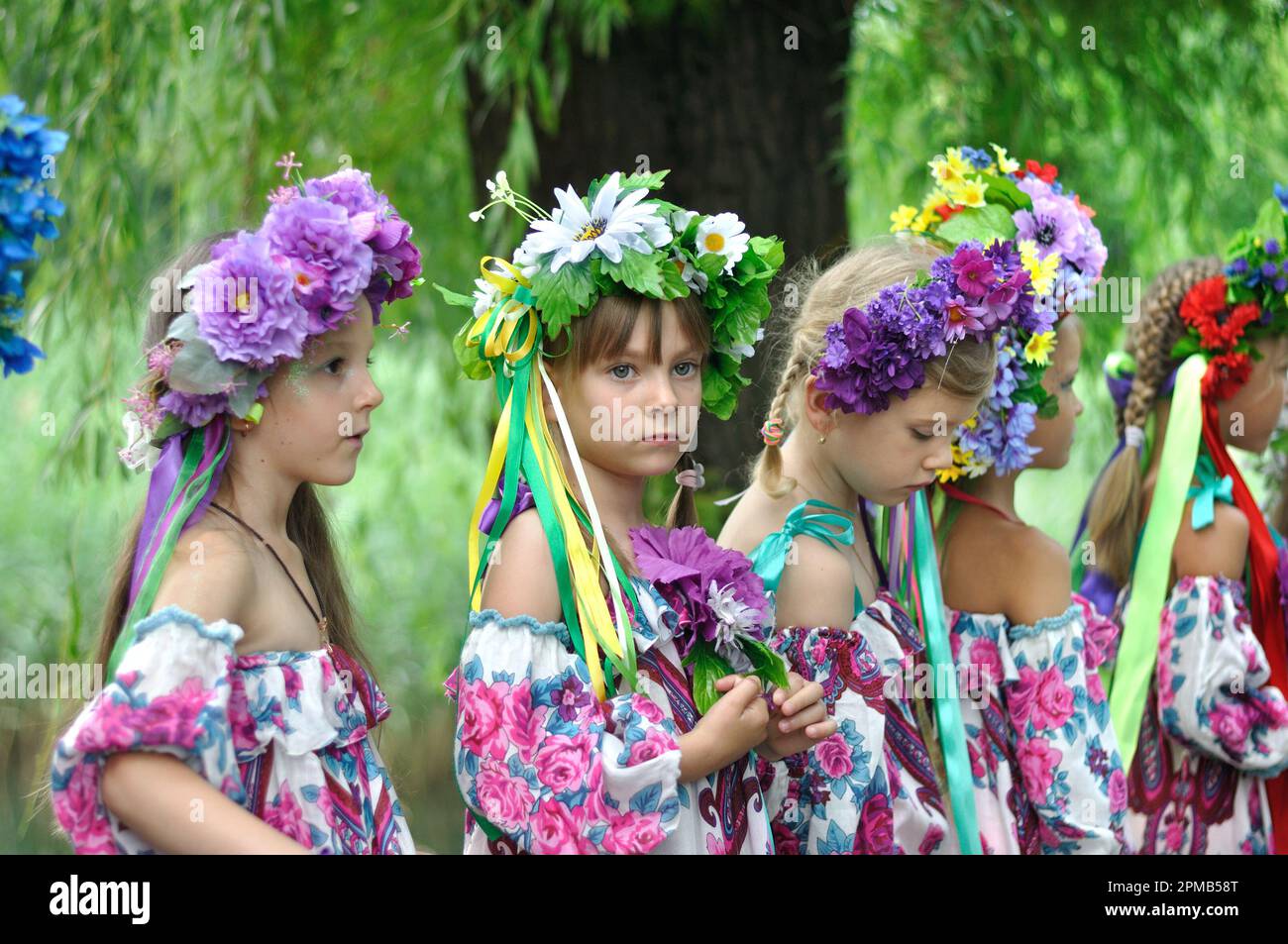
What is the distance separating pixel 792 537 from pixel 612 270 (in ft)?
1.96

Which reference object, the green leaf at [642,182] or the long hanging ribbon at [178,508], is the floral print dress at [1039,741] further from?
the long hanging ribbon at [178,508]

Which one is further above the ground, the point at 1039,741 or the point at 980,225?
the point at 980,225

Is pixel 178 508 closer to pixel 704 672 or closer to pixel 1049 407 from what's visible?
pixel 704 672

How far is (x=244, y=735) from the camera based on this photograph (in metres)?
1.88

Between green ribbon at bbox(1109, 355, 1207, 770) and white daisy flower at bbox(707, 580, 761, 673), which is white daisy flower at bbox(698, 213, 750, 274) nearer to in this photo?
white daisy flower at bbox(707, 580, 761, 673)

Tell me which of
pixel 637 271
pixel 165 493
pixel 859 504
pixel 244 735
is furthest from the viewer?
pixel 859 504

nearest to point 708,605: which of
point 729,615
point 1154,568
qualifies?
point 729,615

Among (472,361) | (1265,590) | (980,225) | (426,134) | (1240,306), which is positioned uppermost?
(426,134)

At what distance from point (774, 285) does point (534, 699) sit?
185cm

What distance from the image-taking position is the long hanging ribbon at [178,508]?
Answer: 1850mm

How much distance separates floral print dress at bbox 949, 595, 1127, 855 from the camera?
2.67m

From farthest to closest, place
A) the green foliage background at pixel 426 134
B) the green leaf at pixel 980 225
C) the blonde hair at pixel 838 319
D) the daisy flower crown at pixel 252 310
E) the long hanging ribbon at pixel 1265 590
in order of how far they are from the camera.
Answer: the green foliage background at pixel 426 134
the long hanging ribbon at pixel 1265 590
the green leaf at pixel 980 225
the blonde hair at pixel 838 319
the daisy flower crown at pixel 252 310

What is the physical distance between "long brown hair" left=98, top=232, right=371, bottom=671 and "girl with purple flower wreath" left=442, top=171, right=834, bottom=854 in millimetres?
212

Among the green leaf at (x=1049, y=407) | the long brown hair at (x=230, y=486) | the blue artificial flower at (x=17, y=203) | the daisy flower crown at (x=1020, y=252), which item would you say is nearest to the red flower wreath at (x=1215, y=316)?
the daisy flower crown at (x=1020, y=252)
